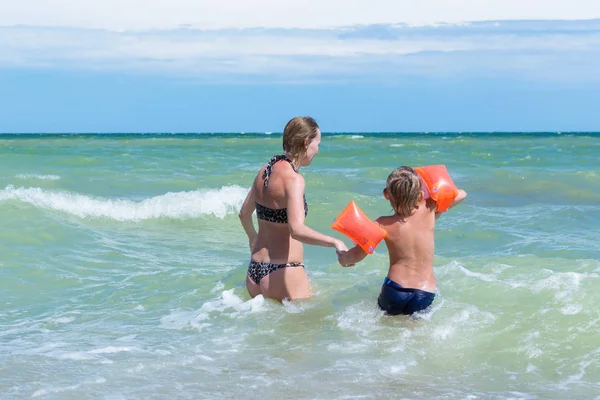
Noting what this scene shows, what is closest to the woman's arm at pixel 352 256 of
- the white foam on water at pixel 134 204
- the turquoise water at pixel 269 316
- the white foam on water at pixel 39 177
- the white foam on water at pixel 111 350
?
the turquoise water at pixel 269 316

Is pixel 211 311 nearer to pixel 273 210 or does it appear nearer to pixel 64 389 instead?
pixel 273 210

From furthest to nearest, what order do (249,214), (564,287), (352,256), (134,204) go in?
(134,204), (564,287), (249,214), (352,256)

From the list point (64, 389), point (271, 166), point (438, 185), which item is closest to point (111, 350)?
point (64, 389)

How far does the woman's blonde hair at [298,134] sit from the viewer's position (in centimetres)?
471

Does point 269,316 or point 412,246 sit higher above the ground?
point 412,246

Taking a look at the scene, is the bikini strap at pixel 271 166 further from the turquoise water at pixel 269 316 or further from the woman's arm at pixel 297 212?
the turquoise water at pixel 269 316

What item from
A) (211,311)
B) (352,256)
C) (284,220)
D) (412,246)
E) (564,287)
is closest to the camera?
(352,256)

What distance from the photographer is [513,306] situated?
17.8 feet

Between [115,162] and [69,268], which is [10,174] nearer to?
[115,162]

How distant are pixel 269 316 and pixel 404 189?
1362 mm

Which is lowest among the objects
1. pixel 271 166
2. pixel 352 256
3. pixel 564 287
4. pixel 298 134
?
pixel 564 287

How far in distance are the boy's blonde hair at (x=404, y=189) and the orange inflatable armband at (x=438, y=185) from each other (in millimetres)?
165

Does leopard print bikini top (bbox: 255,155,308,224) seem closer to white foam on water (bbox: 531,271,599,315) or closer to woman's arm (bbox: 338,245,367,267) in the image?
woman's arm (bbox: 338,245,367,267)

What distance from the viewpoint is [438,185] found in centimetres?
487
